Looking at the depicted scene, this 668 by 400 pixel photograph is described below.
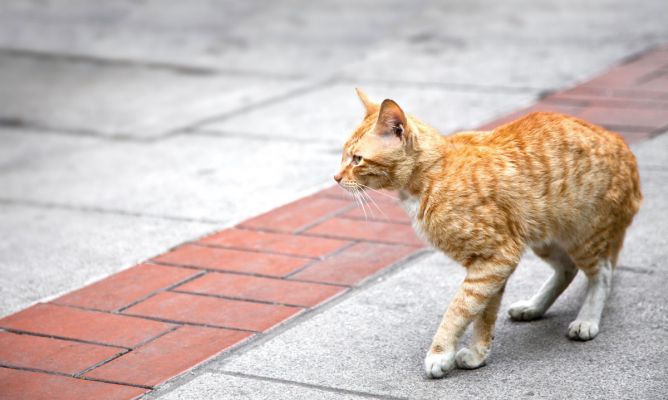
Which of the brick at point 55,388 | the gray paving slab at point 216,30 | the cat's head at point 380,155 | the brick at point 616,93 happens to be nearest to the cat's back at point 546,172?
the cat's head at point 380,155

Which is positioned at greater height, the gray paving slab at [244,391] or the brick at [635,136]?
the brick at [635,136]

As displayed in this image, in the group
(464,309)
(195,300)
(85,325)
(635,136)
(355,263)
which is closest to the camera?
(464,309)

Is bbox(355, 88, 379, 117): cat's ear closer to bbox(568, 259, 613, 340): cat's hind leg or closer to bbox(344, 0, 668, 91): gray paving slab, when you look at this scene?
bbox(568, 259, 613, 340): cat's hind leg

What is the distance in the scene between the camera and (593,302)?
407 cm

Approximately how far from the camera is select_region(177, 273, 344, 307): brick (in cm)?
462

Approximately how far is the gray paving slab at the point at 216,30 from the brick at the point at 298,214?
3144 mm

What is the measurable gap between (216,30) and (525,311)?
22.0 ft

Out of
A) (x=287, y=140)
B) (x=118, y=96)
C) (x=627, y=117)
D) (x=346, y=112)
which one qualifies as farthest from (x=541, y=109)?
(x=118, y=96)

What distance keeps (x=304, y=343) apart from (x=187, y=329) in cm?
54

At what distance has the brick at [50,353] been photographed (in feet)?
13.4

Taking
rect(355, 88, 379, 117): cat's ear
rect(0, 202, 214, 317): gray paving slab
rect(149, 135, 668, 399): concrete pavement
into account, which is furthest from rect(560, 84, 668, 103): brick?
rect(355, 88, 379, 117): cat's ear

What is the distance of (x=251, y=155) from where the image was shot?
690 centimetres

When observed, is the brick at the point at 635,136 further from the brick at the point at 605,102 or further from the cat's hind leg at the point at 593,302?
the cat's hind leg at the point at 593,302

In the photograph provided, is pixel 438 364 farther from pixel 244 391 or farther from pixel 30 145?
pixel 30 145
